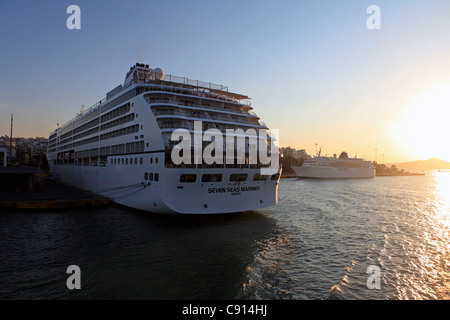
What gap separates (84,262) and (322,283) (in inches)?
455

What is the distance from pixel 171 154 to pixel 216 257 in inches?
334

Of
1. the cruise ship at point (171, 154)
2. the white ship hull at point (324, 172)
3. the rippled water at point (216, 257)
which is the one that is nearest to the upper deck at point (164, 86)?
the cruise ship at point (171, 154)

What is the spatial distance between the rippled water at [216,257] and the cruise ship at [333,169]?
80901 mm

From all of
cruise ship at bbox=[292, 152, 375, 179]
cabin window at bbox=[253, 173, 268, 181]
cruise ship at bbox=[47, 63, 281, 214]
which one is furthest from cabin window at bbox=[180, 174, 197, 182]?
cruise ship at bbox=[292, 152, 375, 179]

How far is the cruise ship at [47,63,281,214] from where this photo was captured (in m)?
19.5

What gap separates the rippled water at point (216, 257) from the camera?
1089cm

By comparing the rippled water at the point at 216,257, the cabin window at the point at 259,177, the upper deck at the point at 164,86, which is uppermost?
the upper deck at the point at 164,86

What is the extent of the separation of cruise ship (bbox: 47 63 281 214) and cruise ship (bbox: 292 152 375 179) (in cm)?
8115

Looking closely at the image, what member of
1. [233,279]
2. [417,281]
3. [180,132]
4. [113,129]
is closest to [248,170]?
[180,132]

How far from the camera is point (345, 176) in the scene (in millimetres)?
111125

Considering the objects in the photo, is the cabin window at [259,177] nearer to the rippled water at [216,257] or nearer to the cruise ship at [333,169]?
the rippled water at [216,257]

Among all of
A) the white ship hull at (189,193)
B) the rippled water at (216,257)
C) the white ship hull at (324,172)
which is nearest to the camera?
the rippled water at (216,257)

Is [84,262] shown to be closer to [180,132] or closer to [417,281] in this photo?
[180,132]

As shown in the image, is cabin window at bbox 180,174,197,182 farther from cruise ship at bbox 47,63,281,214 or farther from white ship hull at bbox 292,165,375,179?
white ship hull at bbox 292,165,375,179
